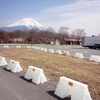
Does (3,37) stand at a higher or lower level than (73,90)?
higher

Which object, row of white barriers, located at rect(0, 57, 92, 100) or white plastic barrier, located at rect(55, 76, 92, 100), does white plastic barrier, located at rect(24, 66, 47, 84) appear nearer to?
row of white barriers, located at rect(0, 57, 92, 100)

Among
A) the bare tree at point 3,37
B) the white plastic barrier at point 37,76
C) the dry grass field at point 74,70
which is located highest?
the bare tree at point 3,37

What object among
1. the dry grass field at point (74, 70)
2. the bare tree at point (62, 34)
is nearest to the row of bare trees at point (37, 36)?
the bare tree at point (62, 34)

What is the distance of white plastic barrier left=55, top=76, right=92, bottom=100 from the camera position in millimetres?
4293

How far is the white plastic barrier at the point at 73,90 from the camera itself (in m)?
4.29

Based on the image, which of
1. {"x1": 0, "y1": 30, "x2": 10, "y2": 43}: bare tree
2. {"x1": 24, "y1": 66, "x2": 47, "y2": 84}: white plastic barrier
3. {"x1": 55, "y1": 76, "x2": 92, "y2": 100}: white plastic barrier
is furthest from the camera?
{"x1": 0, "y1": 30, "x2": 10, "y2": 43}: bare tree

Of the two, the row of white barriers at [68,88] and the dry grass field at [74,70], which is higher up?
the row of white barriers at [68,88]

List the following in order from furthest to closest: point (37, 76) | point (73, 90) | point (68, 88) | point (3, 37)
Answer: point (3, 37), point (37, 76), point (68, 88), point (73, 90)

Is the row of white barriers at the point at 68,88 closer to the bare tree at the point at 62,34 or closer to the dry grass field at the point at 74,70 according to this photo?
the dry grass field at the point at 74,70

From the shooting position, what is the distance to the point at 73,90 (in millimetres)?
4586

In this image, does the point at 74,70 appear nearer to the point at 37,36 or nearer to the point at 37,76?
the point at 37,76

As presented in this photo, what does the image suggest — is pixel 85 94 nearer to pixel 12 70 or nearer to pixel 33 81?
pixel 33 81

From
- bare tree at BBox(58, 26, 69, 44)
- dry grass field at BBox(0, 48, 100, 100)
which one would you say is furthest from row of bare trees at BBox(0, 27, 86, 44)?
dry grass field at BBox(0, 48, 100, 100)

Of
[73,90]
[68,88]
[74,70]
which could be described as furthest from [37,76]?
[74,70]
